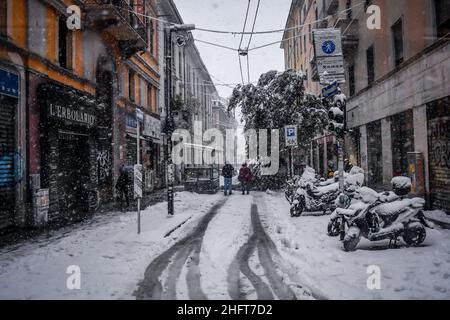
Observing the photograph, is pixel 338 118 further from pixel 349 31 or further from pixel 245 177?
pixel 349 31

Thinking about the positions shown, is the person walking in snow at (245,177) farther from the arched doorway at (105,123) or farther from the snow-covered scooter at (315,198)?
the snow-covered scooter at (315,198)

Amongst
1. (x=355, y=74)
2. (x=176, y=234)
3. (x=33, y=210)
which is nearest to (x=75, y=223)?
(x=33, y=210)

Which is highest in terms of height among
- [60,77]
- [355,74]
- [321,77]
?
[355,74]

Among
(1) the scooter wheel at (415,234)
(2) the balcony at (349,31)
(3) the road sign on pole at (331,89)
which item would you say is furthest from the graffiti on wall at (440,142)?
(2) the balcony at (349,31)

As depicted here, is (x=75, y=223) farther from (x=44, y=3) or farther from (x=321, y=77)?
(x=321, y=77)

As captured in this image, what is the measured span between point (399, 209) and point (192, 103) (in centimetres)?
2502

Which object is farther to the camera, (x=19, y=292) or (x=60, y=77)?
(x=60, y=77)

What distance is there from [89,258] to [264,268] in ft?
9.94

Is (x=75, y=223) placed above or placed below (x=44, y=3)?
below

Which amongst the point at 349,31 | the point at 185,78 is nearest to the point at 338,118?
the point at 349,31

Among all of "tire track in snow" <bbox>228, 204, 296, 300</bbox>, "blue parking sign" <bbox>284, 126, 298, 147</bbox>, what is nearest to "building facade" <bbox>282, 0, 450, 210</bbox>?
"blue parking sign" <bbox>284, 126, 298, 147</bbox>

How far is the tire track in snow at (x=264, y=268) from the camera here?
4277 mm

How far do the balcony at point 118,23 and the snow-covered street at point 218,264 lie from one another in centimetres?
825

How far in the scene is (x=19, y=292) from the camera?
14.7 feet
